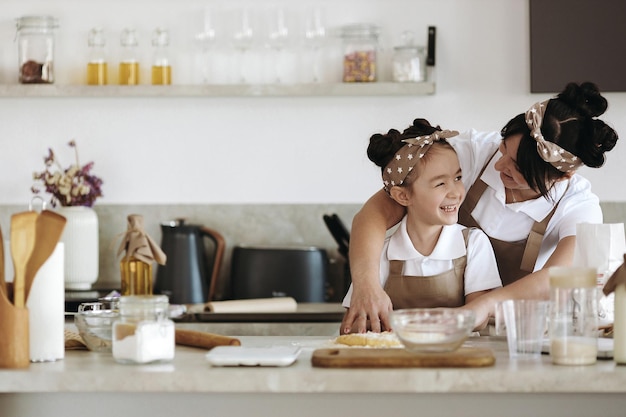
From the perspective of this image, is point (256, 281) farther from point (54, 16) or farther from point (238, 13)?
point (54, 16)

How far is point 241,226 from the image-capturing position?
4.37m

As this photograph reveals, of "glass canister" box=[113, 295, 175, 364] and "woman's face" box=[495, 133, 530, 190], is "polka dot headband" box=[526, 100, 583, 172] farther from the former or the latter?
"glass canister" box=[113, 295, 175, 364]

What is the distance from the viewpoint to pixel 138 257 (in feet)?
7.30

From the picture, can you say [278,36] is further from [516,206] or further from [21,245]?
[21,245]

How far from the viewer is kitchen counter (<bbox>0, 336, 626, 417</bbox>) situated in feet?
5.39

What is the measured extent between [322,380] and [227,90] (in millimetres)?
2711

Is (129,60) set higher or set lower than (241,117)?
higher

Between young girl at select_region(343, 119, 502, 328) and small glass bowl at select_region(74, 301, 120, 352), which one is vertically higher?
young girl at select_region(343, 119, 502, 328)

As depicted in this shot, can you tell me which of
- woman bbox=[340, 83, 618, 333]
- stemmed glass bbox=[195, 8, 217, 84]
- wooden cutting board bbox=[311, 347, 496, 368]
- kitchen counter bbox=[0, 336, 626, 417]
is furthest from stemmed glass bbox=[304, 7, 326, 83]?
wooden cutting board bbox=[311, 347, 496, 368]

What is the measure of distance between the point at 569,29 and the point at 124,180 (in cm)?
201

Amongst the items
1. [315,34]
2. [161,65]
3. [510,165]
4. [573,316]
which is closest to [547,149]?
[510,165]

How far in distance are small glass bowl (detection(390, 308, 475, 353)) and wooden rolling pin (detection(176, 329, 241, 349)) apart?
14.5 inches

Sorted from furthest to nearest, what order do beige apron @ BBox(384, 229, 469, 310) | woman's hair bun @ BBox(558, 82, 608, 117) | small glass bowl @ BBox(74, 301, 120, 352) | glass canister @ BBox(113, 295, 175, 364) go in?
beige apron @ BBox(384, 229, 469, 310) → woman's hair bun @ BBox(558, 82, 608, 117) → small glass bowl @ BBox(74, 301, 120, 352) → glass canister @ BBox(113, 295, 175, 364)

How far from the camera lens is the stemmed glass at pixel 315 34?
4.30 metres
